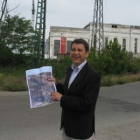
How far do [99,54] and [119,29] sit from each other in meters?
44.2

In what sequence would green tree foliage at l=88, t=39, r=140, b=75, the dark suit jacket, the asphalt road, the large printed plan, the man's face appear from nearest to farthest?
the dark suit jacket, the man's face, the large printed plan, the asphalt road, green tree foliage at l=88, t=39, r=140, b=75

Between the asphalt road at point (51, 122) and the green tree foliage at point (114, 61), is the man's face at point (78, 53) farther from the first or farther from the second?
the green tree foliage at point (114, 61)

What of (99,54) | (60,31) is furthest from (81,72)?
(60,31)

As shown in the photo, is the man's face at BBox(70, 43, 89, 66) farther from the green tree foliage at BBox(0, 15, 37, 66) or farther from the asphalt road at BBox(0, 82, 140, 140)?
the green tree foliage at BBox(0, 15, 37, 66)

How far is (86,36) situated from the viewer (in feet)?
222

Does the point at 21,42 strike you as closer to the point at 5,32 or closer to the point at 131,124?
the point at 5,32

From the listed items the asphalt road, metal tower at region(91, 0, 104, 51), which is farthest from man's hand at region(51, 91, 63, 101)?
metal tower at region(91, 0, 104, 51)

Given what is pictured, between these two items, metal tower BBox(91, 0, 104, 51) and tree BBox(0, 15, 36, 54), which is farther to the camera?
metal tower BBox(91, 0, 104, 51)

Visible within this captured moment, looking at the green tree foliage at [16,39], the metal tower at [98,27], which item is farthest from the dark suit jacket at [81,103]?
the metal tower at [98,27]

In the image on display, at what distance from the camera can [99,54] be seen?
27.3 meters

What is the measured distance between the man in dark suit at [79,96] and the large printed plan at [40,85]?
112 mm

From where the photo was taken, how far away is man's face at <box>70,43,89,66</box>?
339cm

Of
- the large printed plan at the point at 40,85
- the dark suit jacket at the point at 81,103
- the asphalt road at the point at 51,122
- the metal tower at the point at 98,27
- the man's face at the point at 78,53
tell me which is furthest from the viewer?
the metal tower at the point at 98,27

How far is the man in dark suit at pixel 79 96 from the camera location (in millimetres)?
3293
